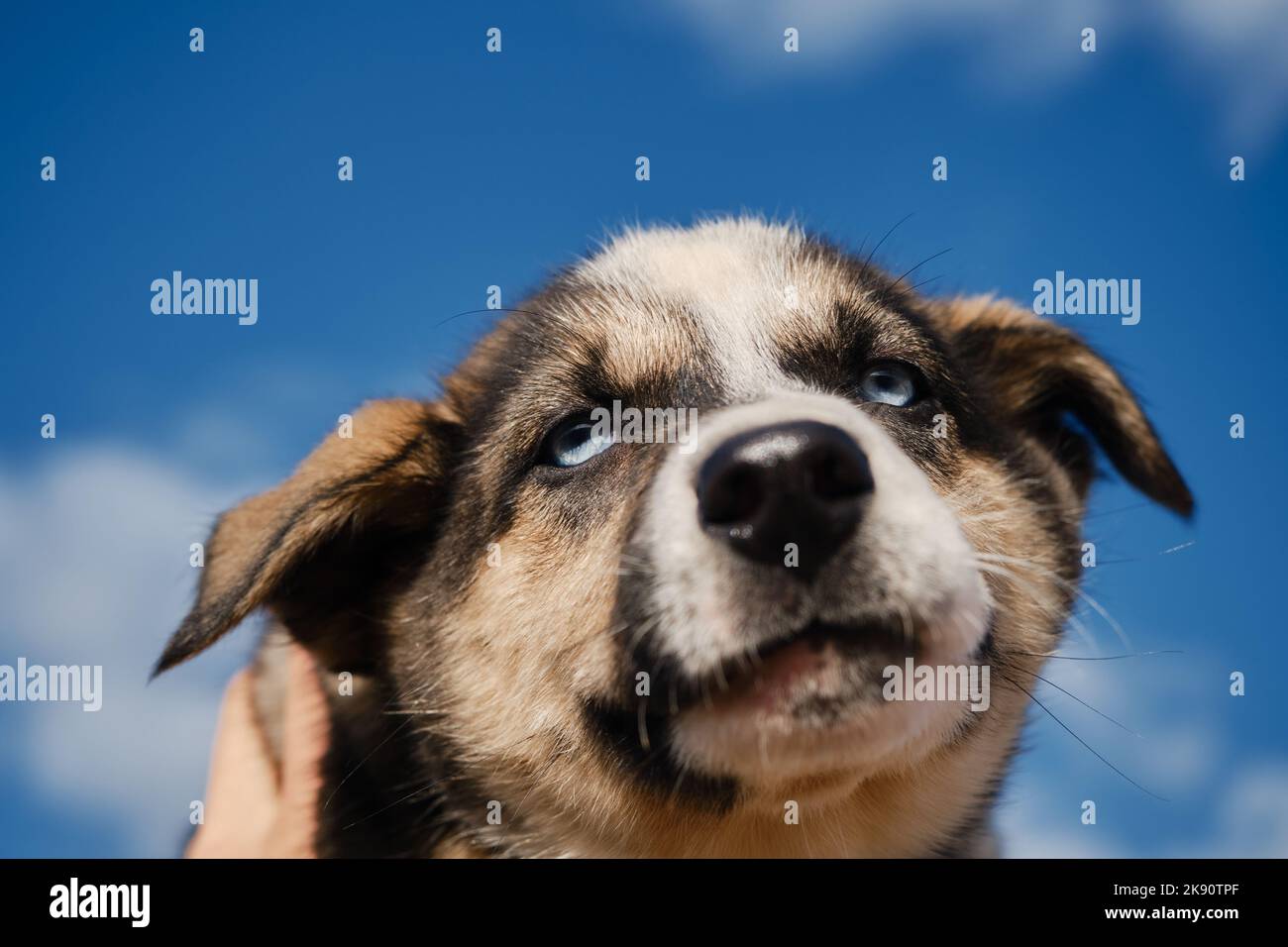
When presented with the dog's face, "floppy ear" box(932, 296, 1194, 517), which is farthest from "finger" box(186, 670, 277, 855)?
"floppy ear" box(932, 296, 1194, 517)

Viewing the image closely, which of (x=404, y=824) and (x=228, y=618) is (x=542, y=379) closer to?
(x=228, y=618)

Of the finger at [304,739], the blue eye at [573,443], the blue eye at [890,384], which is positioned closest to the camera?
the blue eye at [573,443]

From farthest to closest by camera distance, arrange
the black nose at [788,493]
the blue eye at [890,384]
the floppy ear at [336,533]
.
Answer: the blue eye at [890,384]
the floppy ear at [336,533]
the black nose at [788,493]

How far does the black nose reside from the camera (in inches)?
118

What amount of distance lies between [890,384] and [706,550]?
1.58 metres

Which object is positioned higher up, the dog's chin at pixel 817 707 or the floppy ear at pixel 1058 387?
the floppy ear at pixel 1058 387

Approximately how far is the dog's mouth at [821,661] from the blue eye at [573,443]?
4.19 ft

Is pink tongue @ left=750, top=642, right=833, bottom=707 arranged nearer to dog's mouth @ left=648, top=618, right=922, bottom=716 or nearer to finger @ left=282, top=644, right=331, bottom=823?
dog's mouth @ left=648, top=618, right=922, bottom=716

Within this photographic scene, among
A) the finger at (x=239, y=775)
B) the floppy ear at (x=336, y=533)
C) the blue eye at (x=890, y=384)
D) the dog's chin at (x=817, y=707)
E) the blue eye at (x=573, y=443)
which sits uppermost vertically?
the blue eye at (x=890, y=384)

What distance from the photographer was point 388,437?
4566mm

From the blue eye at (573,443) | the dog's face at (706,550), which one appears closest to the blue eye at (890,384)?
the dog's face at (706,550)

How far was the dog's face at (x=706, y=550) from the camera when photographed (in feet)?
10.1

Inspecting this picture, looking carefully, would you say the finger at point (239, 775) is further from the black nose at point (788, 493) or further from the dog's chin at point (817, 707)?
the black nose at point (788, 493)
